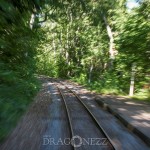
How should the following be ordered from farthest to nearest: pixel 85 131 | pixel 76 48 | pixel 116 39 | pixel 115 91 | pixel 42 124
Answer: pixel 76 48, pixel 115 91, pixel 116 39, pixel 42 124, pixel 85 131

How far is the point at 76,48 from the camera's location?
43469 mm

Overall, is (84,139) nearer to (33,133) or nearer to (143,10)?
(33,133)

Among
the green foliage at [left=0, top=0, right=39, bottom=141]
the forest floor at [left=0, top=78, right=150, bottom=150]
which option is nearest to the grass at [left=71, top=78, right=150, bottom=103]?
the forest floor at [left=0, top=78, right=150, bottom=150]

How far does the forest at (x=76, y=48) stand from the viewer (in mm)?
8656

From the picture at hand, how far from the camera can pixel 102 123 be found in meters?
10.9

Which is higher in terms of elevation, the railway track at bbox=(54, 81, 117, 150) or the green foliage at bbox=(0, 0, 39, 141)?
the green foliage at bbox=(0, 0, 39, 141)

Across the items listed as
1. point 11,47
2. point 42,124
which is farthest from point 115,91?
point 11,47

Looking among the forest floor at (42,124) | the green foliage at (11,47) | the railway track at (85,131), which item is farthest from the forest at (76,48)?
the railway track at (85,131)

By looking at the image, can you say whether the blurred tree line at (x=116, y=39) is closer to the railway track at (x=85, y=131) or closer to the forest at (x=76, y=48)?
the forest at (x=76, y=48)

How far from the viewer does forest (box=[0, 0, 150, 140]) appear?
8656mm

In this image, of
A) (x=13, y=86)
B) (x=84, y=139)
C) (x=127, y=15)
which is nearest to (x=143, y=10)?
(x=127, y=15)

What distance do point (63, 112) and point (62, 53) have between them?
138 ft

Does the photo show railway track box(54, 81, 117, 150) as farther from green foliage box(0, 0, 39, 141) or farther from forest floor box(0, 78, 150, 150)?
green foliage box(0, 0, 39, 141)

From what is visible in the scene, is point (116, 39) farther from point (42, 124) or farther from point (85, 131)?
point (85, 131)
